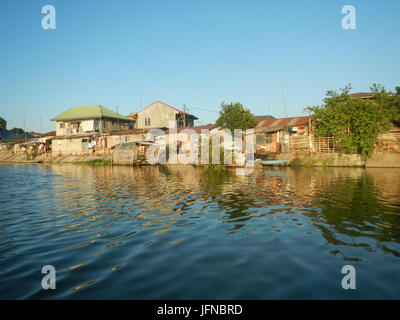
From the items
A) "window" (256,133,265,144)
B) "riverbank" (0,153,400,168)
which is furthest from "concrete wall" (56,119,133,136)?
"riverbank" (0,153,400,168)

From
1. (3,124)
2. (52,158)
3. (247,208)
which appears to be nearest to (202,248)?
(247,208)

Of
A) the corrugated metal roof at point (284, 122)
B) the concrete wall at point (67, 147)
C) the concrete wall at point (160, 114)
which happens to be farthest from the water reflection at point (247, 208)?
the concrete wall at point (67, 147)

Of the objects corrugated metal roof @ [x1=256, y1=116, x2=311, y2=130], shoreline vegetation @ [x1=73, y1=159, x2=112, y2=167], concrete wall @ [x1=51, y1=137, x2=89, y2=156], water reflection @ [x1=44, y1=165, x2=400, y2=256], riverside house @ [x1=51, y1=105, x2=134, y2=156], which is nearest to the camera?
water reflection @ [x1=44, y1=165, x2=400, y2=256]

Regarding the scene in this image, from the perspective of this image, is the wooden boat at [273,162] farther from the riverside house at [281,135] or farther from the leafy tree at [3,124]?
the leafy tree at [3,124]

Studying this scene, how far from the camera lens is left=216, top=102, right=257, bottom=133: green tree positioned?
38375 mm

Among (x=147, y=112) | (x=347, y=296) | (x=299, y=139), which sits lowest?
(x=347, y=296)

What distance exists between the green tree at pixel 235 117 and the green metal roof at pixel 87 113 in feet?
64.5

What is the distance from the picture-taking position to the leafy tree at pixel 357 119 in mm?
26594

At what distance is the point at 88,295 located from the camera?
3705 millimetres

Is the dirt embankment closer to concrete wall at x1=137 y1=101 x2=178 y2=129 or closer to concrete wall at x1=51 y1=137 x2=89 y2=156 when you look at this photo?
concrete wall at x1=51 y1=137 x2=89 y2=156

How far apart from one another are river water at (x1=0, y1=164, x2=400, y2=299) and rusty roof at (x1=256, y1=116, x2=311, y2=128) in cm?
2597

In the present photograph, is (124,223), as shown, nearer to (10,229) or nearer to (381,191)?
(10,229)

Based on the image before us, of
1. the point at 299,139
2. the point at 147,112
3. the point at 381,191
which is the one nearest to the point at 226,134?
the point at 299,139
